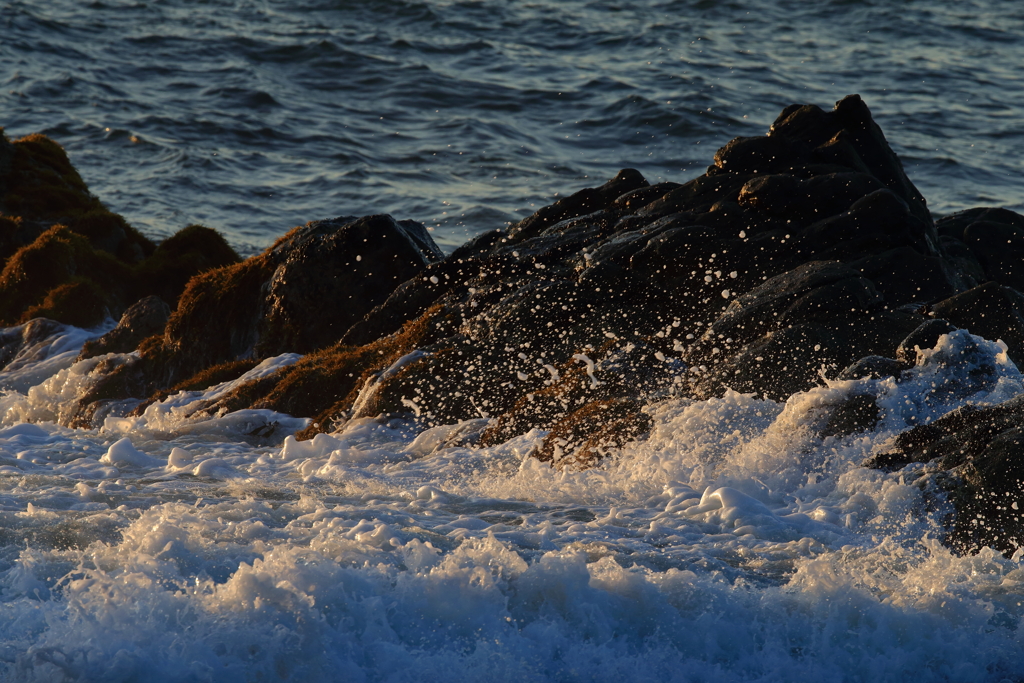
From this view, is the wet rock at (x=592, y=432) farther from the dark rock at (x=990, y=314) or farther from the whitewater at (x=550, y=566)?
the dark rock at (x=990, y=314)

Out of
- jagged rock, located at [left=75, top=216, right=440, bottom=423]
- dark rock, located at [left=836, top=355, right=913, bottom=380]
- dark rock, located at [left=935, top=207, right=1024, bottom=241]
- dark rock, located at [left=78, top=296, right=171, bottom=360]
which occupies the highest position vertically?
dark rock, located at [left=935, top=207, right=1024, bottom=241]

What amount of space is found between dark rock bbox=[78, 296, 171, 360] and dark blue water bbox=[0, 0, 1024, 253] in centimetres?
666

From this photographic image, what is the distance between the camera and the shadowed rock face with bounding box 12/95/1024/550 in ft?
33.7

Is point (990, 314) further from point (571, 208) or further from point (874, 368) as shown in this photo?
point (571, 208)

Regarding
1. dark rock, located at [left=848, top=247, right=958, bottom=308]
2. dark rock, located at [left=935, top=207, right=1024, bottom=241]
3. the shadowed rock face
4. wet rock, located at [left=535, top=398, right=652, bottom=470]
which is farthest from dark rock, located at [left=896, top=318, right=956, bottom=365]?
dark rock, located at [left=935, top=207, right=1024, bottom=241]

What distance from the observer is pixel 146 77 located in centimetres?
3450

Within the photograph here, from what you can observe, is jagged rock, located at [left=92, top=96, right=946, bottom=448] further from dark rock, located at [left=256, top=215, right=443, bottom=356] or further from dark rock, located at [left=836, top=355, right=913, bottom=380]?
dark rock, located at [left=836, top=355, right=913, bottom=380]

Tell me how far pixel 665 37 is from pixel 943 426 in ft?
96.6

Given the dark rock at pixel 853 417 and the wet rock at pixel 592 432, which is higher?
the dark rock at pixel 853 417

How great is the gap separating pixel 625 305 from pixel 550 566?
5.59 meters

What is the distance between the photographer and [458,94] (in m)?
31.6

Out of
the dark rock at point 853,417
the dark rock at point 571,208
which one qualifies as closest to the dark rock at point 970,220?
the dark rock at point 571,208

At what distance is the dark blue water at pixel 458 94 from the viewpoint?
26.4 m

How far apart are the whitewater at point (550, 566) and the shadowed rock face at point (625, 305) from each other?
451 millimetres
